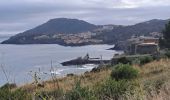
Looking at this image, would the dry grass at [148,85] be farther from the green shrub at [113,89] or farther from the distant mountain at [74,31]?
the distant mountain at [74,31]

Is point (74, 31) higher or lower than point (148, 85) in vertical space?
lower

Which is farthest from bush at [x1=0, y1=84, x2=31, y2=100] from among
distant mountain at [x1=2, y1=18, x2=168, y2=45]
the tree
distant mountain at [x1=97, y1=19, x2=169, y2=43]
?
distant mountain at [x1=97, y1=19, x2=169, y2=43]

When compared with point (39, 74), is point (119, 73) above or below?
below

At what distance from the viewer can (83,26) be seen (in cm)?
18275

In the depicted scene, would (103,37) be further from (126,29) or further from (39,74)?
(39,74)

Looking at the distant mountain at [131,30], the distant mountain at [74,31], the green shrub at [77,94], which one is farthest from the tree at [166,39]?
the distant mountain at [131,30]

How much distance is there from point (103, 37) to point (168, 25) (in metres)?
99.8

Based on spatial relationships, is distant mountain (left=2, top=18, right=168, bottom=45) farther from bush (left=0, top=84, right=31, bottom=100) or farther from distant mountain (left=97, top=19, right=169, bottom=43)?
bush (left=0, top=84, right=31, bottom=100)

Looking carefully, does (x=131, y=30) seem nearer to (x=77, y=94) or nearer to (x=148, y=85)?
(x=148, y=85)

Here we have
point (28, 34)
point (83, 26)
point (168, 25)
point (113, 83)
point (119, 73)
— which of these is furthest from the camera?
point (83, 26)

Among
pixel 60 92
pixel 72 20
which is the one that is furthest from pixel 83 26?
pixel 60 92

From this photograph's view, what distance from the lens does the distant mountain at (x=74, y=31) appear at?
147 meters

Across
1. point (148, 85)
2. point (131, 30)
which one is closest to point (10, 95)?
point (148, 85)

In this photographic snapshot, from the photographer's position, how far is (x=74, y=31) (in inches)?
6708
